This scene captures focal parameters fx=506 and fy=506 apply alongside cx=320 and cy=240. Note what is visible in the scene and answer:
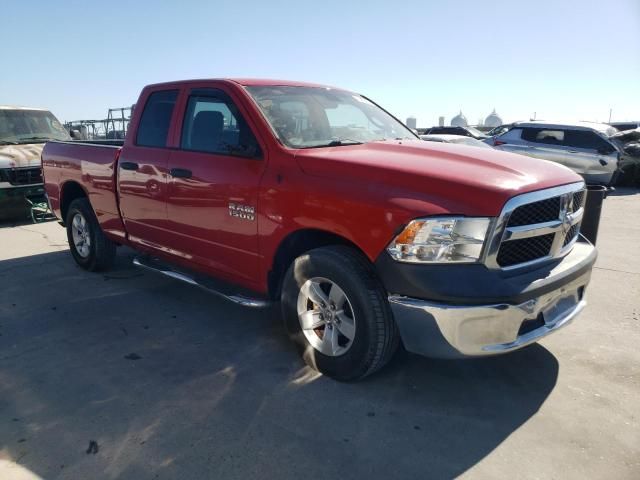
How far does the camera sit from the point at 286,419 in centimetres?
286

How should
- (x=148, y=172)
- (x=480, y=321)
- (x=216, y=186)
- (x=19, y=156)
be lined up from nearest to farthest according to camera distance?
(x=480, y=321) < (x=216, y=186) < (x=148, y=172) < (x=19, y=156)

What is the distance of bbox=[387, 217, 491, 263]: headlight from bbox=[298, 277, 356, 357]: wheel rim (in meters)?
0.59

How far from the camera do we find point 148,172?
4.41 m

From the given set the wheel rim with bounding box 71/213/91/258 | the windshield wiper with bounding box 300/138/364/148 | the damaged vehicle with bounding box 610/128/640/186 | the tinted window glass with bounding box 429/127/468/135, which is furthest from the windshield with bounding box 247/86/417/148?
the tinted window glass with bounding box 429/127/468/135

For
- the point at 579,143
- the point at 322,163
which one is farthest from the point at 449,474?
the point at 579,143

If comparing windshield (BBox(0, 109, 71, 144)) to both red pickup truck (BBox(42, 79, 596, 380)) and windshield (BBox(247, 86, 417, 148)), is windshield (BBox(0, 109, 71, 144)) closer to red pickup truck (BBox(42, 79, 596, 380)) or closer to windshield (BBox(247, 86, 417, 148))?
red pickup truck (BBox(42, 79, 596, 380))

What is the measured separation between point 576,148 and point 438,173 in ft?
37.1

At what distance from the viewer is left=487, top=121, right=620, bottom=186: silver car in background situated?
1234 centimetres

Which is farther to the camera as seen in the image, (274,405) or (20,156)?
(20,156)

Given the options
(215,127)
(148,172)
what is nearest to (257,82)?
(215,127)

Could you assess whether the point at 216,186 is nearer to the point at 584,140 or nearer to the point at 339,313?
the point at 339,313

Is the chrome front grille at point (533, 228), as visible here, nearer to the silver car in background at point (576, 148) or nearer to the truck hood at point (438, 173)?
the truck hood at point (438, 173)

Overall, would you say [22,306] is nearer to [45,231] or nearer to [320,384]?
[320,384]

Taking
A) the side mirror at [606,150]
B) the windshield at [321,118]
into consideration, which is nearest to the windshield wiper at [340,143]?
the windshield at [321,118]
